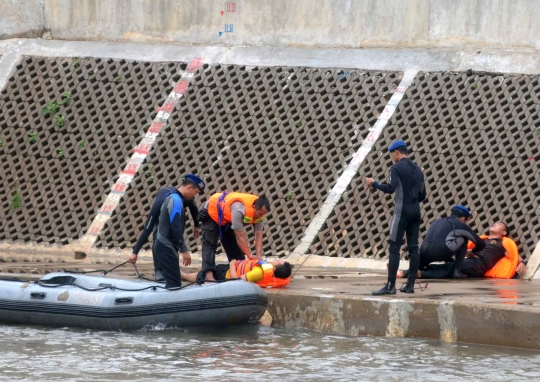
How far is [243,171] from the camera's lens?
1759 cm

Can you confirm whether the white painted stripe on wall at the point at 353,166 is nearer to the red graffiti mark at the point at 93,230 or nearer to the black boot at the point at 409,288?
A: the red graffiti mark at the point at 93,230

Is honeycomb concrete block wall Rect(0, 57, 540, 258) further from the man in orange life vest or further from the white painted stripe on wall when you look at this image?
the man in orange life vest

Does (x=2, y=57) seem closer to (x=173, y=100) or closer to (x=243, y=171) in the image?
(x=173, y=100)

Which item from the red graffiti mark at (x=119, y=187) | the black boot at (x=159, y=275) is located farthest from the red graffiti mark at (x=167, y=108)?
the black boot at (x=159, y=275)

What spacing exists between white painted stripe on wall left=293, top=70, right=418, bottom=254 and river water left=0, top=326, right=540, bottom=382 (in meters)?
4.62

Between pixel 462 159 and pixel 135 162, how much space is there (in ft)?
17.0

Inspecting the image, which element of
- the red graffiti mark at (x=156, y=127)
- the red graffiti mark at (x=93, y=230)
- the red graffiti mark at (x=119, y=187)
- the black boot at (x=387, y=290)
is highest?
the red graffiti mark at (x=156, y=127)

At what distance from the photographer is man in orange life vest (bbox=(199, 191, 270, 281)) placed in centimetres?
1279

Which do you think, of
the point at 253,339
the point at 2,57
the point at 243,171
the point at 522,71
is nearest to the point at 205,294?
the point at 253,339

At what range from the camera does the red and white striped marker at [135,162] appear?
57.5 feet

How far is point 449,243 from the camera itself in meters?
13.9

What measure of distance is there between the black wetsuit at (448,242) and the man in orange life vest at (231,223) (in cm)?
227

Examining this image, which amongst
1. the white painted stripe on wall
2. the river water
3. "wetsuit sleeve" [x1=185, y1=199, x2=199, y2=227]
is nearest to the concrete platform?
the river water

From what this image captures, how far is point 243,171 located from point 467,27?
4.36 m
